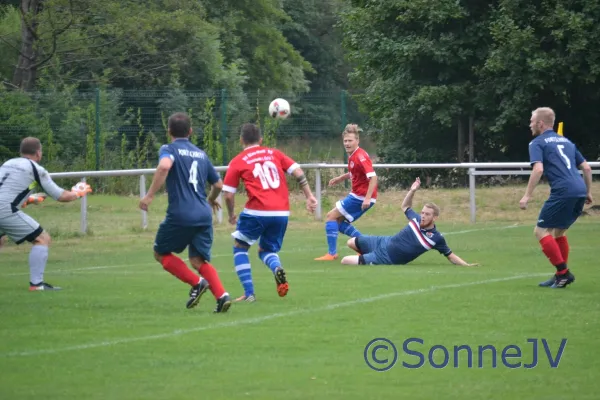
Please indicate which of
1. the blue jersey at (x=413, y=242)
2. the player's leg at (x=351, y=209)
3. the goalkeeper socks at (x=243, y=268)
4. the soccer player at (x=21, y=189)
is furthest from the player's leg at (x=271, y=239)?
the player's leg at (x=351, y=209)

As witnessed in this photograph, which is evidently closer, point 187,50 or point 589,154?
point 589,154

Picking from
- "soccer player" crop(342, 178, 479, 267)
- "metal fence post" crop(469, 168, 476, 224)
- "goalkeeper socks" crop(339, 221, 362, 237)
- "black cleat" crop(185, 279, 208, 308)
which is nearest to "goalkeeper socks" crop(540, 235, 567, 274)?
"soccer player" crop(342, 178, 479, 267)

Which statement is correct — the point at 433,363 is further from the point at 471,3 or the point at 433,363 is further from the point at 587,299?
the point at 471,3

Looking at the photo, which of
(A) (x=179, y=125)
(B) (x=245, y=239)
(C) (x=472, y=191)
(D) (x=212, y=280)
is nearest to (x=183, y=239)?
(D) (x=212, y=280)

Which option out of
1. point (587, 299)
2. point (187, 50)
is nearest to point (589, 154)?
point (187, 50)

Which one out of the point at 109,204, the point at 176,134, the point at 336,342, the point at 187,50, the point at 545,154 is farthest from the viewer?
the point at 187,50

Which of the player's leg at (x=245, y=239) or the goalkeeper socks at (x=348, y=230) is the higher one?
the player's leg at (x=245, y=239)

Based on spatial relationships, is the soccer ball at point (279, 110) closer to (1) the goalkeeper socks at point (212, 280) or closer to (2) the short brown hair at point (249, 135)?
(2) the short brown hair at point (249, 135)

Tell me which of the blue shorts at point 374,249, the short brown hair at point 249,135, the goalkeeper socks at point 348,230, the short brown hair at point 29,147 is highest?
the short brown hair at point 249,135

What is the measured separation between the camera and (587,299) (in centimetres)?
1134

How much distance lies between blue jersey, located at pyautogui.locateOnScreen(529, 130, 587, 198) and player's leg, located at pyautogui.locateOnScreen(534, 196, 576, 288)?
0.12m

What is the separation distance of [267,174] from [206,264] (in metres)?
1.26

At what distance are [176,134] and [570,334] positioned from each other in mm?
4102

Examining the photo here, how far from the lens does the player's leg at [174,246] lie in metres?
10.4
